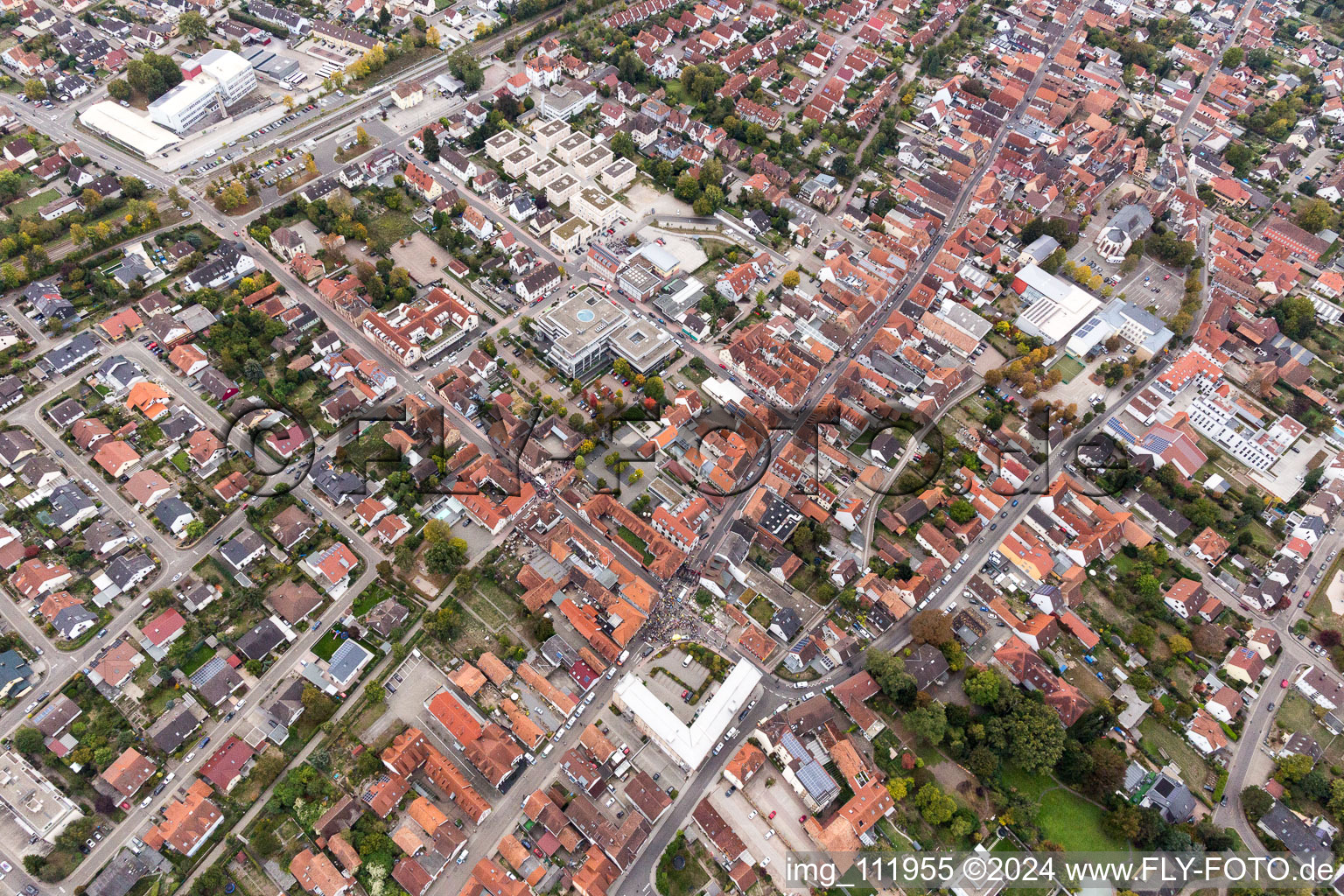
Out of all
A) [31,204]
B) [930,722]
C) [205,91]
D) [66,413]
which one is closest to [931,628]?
[930,722]

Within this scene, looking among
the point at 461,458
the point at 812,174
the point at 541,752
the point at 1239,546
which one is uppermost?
the point at 812,174

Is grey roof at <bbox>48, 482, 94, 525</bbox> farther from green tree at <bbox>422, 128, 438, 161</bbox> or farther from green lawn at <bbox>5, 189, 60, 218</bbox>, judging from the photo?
green tree at <bbox>422, 128, 438, 161</bbox>

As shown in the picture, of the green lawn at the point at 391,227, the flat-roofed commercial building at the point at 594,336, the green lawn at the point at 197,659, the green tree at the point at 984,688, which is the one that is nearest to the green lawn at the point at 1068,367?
the green tree at the point at 984,688

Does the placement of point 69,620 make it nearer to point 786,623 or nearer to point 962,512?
point 786,623

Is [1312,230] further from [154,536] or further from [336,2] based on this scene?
[336,2]

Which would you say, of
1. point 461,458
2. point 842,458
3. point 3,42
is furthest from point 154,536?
point 3,42

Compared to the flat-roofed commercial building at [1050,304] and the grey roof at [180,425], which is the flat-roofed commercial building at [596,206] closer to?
the grey roof at [180,425]
